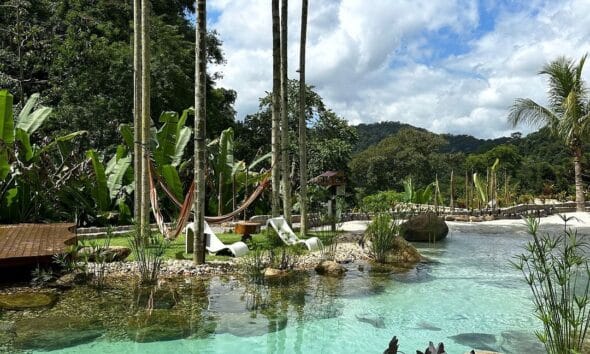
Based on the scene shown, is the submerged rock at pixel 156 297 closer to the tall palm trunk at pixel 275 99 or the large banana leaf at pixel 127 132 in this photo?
the tall palm trunk at pixel 275 99

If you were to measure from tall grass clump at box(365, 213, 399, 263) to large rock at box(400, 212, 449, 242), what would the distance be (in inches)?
118

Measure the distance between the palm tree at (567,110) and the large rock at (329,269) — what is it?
41.5 feet

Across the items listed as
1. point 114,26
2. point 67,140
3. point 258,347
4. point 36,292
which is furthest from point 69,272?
point 114,26

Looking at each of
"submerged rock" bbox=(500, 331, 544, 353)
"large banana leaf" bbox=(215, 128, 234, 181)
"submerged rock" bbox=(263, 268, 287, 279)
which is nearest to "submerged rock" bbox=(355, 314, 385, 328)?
"submerged rock" bbox=(500, 331, 544, 353)

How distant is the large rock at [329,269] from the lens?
6852mm

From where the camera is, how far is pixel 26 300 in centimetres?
504

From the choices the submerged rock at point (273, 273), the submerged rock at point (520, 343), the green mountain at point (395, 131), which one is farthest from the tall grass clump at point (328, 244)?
the green mountain at point (395, 131)

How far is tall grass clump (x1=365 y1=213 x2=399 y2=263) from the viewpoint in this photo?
7668 millimetres

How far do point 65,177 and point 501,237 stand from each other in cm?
942

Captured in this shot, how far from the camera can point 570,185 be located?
2512 centimetres

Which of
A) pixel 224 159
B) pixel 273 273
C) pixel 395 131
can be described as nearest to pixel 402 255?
pixel 273 273

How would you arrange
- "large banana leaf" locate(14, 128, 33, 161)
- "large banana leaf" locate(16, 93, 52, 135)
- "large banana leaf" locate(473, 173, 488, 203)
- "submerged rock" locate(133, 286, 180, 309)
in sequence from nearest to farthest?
1. "submerged rock" locate(133, 286, 180, 309)
2. "large banana leaf" locate(14, 128, 33, 161)
3. "large banana leaf" locate(16, 93, 52, 135)
4. "large banana leaf" locate(473, 173, 488, 203)

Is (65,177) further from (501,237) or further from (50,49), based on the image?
(501,237)

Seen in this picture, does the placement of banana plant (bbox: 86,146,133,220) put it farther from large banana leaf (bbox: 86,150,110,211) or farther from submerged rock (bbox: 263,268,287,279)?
submerged rock (bbox: 263,268,287,279)
